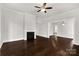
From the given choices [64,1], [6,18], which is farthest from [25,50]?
[64,1]

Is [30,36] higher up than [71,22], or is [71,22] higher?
[71,22]

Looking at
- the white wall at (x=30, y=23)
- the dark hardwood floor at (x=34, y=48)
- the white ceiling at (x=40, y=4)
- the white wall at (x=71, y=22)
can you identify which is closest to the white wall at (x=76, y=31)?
the white wall at (x=71, y=22)

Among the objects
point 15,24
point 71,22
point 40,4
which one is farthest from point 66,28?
point 15,24

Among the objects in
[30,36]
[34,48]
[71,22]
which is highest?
[71,22]

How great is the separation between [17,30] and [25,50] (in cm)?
40

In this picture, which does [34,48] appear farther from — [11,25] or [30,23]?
[11,25]

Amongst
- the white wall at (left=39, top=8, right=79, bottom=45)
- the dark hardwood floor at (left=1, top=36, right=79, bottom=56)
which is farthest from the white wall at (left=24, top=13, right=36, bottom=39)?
the white wall at (left=39, top=8, right=79, bottom=45)

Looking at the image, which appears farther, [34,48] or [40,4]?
[34,48]

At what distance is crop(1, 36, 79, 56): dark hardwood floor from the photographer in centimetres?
167

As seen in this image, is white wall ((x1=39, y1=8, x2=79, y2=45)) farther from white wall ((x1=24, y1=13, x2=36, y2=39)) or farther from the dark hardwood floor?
white wall ((x1=24, y1=13, x2=36, y2=39))

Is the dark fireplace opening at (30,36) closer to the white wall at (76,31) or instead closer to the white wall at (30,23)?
the white wall at (30,23)

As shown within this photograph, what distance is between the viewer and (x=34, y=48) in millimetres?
1749

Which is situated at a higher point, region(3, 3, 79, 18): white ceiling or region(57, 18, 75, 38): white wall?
region(3, 3, 79, 18): white ceiling

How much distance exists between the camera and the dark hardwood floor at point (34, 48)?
5.49ft
